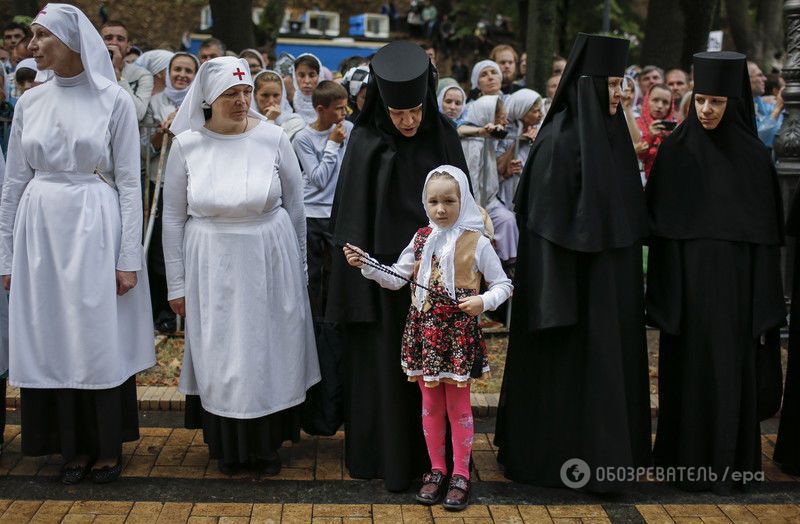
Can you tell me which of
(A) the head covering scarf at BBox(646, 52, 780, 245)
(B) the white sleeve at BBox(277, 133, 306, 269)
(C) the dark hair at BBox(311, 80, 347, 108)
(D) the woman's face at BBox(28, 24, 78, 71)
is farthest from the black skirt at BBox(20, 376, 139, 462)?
(A) the head covering scarf at BBox(646, 52, 780, 245)

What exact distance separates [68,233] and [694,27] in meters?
12.9

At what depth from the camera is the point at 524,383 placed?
203 inches

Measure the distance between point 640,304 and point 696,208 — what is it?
594mm

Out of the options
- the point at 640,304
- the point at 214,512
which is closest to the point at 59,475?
the point at 214,512

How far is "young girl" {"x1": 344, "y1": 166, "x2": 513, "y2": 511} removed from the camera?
184 inches

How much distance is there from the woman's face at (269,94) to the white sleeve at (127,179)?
2.17 meters

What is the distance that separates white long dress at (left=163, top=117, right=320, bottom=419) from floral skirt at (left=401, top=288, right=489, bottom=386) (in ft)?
2.48

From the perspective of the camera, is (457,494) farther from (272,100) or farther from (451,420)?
(272,100)

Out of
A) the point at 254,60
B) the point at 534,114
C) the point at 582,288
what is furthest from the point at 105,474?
the point at 254,60

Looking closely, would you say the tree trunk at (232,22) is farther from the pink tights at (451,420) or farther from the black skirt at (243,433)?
the pink tights at (451,420)

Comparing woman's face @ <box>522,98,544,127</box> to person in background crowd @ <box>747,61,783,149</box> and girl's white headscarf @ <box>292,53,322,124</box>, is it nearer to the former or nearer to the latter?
girl's white headscarf @ <box>292,53,322,124</box>

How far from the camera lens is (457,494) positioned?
16.0 ft

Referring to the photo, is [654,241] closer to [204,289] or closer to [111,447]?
[204,289]

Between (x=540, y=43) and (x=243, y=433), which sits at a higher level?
(x=540, y=43)
